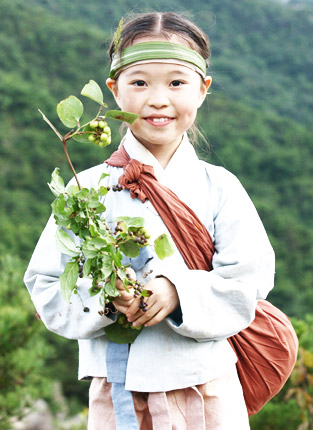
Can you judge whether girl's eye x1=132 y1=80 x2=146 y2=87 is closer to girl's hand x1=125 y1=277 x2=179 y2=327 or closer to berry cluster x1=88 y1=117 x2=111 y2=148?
berry cluster x1=88 y1=117 x2=111 y2=148

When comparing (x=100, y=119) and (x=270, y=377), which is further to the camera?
Answer: (x=270, y=377)

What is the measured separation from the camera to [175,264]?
154 cm

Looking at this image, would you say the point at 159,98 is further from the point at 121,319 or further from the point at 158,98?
the point at 121,319

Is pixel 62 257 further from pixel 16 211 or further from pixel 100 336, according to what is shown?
pixel 16 211

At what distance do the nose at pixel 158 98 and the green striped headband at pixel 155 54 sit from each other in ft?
0.24

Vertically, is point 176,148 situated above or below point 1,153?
below

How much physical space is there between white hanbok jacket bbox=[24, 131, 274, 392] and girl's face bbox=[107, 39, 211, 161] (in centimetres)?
8

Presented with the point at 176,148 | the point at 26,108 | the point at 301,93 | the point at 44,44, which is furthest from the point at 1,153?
the point at 176,148

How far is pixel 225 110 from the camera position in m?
18.5

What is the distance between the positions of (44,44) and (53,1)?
4.25 m

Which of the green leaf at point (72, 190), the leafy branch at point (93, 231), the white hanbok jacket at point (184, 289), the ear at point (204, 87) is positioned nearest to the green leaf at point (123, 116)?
the leafy branch at point (93, 231)

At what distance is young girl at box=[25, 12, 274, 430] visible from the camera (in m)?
1.49

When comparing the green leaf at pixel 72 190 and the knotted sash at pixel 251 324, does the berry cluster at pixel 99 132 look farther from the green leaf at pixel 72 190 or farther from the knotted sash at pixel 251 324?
the knotted sash at pixel 251 324

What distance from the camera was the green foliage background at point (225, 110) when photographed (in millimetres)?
14359
